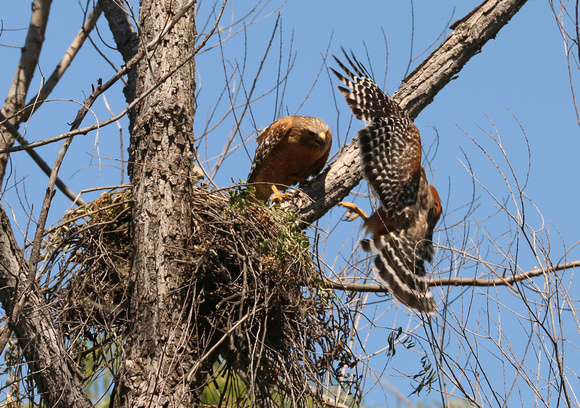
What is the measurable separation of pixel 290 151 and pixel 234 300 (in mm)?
2297

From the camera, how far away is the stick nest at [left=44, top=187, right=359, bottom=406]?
3961 mm

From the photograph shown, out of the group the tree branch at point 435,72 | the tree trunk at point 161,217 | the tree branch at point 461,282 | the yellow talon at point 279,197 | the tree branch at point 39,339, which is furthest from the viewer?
the yellow talon at point 279,197

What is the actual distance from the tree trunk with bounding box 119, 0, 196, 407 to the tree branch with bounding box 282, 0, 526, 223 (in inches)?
46.4

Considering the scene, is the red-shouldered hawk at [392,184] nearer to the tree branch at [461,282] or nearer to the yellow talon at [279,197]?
the tree branch at [461,282]

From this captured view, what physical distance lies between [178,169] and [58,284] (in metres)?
1.02

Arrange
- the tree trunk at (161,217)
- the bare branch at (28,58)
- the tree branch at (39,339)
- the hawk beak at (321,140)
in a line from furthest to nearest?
1. the bare branch at (28,58)
2. the hawk beak at (321,140)
3. the tree trunk at (161,217)
4. the tree branch at (39,339)

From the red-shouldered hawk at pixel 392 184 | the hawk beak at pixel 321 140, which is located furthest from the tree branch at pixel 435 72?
the hawk beak at pixel 321 140

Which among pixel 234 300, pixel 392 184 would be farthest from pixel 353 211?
pixel 234 300

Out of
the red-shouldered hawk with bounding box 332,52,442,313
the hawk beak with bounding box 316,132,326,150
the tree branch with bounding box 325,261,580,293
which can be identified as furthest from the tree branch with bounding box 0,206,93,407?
the hawk beak with bounding box 316,132,326,150

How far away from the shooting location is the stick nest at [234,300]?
396 cm

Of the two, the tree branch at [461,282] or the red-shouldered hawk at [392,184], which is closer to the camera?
the tree branch at [461,282]

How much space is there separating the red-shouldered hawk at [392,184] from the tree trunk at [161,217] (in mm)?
1521

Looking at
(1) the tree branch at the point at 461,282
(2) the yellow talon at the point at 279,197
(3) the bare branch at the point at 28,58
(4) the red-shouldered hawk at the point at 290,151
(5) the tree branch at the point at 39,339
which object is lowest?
(5) the tree branch at the point at 39,339

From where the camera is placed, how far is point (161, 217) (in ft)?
13.6
